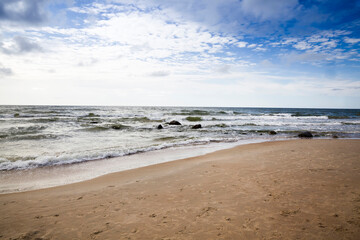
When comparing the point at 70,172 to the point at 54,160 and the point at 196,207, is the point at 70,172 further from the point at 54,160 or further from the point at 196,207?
the point at 196,207

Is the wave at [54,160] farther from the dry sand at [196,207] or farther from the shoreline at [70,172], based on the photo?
the dry sand at [196,207]

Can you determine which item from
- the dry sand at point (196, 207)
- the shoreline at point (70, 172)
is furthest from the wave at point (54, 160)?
the dry sand at point (196, 207)

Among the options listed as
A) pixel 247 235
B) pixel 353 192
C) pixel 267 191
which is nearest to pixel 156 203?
pixel 247 235

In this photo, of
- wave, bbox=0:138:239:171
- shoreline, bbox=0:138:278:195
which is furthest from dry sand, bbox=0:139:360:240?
wave, bbox=0:138:239:171

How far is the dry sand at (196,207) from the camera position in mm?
3244

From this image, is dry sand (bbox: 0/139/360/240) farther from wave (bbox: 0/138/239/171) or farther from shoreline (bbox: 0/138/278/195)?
wave (bbox: 0/138/239/171)

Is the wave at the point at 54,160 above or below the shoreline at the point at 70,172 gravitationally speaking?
above

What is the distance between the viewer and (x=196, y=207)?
13.3 ft

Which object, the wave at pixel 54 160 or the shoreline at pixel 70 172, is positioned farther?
the wave at pixel 54 160

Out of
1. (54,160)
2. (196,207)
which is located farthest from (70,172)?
(196,207)

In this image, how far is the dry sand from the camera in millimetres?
3244

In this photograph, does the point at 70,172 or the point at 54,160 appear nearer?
the point at 70,172

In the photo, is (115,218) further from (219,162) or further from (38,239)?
(219,162)

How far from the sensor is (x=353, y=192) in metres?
4.59
